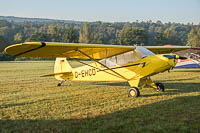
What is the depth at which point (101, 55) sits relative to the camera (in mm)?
9344

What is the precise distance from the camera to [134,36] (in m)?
80.1

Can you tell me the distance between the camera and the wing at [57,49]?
6.11 m

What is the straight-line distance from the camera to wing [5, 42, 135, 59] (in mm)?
6113

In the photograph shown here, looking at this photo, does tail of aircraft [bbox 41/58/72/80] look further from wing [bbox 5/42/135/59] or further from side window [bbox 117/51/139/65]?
side window [bbox 117/51/139/65]

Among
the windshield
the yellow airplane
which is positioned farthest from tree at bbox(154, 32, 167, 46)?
the windshield

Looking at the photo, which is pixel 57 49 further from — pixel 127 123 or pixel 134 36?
pixel 134 36

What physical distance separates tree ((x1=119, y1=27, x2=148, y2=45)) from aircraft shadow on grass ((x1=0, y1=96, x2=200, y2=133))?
7346 cm

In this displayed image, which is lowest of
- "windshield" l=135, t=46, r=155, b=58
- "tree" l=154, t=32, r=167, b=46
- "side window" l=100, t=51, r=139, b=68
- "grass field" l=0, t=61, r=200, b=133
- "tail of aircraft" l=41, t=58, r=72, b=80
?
"grass field" l=0, t=61, r=200, b=133

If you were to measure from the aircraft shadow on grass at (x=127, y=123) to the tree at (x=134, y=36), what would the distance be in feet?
241

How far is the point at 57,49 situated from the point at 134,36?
74.9 m

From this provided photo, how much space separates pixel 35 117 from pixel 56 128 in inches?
44.3

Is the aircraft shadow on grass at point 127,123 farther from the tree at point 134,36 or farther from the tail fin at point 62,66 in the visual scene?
the tree at point 134,36

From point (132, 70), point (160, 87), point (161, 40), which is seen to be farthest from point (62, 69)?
point (161, 40)

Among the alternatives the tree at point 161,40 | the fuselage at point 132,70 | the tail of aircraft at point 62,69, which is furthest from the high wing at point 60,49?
the tree at point 161,40
